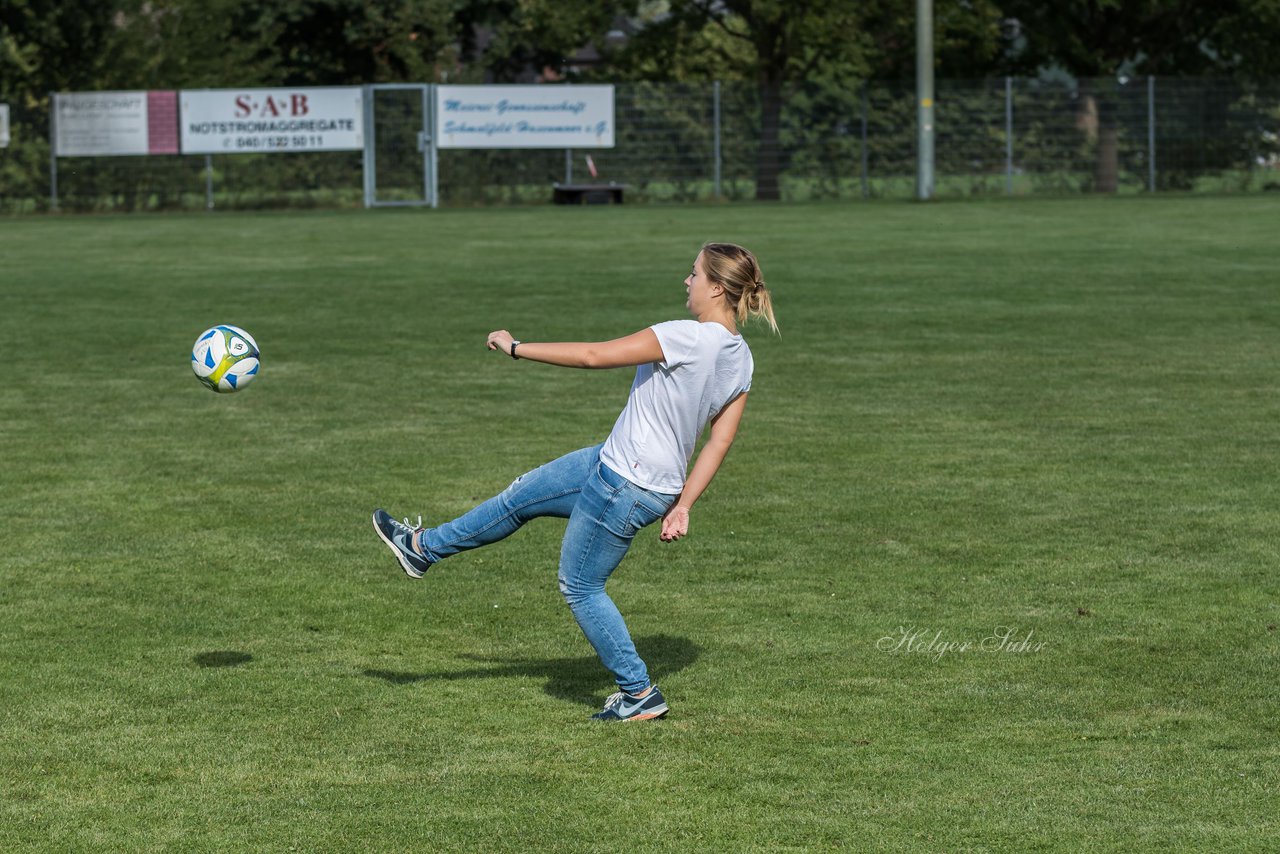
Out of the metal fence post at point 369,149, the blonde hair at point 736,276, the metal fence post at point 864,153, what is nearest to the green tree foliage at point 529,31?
the metal fence post at point 864,153

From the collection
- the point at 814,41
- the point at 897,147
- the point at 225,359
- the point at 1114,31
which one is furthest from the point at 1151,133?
the point at 225,359

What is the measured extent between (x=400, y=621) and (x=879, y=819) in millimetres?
3107

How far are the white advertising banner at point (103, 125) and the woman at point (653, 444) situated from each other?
39125 millimetres

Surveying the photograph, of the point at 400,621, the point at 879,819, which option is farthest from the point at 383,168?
the point at 879,819

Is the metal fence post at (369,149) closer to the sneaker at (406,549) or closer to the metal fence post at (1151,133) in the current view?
the metal fence post at (1151,133)

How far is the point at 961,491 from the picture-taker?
34.9 ft

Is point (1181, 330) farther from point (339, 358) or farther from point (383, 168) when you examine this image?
point (383, 168)

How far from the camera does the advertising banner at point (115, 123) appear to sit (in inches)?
1700

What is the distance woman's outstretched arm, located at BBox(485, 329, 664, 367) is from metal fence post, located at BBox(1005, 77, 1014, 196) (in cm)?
4118

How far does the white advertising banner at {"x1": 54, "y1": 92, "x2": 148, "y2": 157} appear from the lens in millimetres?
43188

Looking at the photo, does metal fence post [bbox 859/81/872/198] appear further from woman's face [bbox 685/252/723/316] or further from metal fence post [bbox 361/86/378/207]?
woman's face [bbox 685/252/723/316]

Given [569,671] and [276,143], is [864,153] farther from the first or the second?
[569,671]

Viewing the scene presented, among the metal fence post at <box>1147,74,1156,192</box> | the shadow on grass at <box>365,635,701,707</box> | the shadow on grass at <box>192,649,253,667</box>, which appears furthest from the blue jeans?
the metal fence post at <box>1147,74,1156,192</box>

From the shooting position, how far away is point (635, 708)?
650cm
